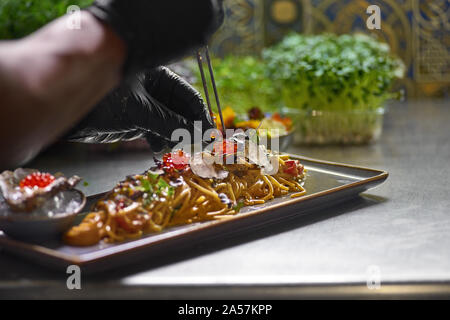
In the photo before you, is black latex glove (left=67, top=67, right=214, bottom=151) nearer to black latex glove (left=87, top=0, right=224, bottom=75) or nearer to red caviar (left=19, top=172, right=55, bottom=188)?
red caviar (left=19, top=172, right=55, bottom=188)

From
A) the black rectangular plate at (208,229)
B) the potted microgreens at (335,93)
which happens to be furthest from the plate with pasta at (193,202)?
the potted microgreens at (335,93)

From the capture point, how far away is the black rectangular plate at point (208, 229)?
1.00 metres

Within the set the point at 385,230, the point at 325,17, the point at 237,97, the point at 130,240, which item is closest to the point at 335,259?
the point at 385,230

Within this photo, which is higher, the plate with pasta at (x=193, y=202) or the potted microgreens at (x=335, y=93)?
the potted microgreens at (x=335, y=93)

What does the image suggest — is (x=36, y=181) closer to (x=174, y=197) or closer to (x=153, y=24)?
(x=174, y=197)

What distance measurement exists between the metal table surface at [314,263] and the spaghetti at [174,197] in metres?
0.07

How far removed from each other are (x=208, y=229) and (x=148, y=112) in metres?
0.34

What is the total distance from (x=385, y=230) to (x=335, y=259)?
21 centimetres

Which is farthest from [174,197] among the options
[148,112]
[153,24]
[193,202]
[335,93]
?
[335,93]

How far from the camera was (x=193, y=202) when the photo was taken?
121cm

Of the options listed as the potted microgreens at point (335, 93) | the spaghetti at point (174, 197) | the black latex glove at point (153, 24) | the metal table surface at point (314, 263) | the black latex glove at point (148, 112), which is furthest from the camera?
the potted microgreens at point (335, 93)

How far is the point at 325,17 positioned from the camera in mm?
3168

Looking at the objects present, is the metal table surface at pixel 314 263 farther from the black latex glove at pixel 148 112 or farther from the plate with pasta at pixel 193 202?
the black latex glove at pixel 148 112

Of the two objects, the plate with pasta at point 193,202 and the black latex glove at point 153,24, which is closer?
the black latex glove at point 153,24
